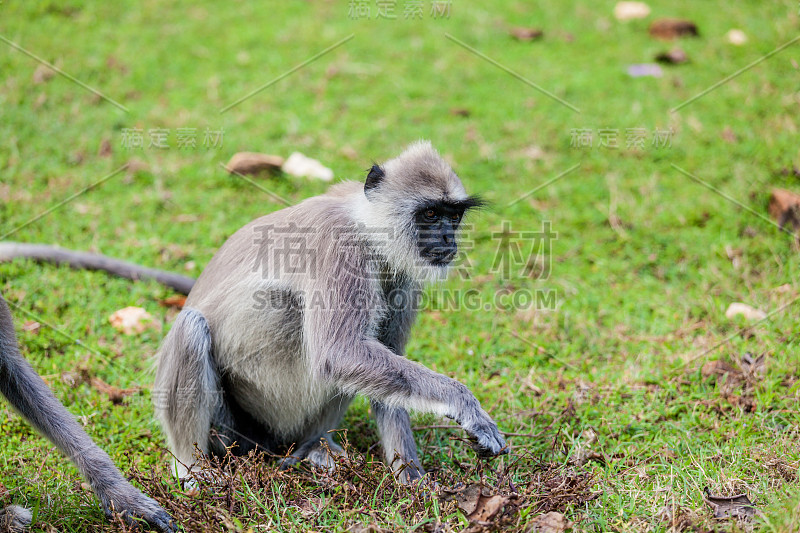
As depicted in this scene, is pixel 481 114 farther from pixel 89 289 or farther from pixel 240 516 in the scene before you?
pixel 240 516

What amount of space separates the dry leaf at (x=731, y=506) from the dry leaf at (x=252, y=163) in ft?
11.6

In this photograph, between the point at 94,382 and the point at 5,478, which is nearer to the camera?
the point at 5,478

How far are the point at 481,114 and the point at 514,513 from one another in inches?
159

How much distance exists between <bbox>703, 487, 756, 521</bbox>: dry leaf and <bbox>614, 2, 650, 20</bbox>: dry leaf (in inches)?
217

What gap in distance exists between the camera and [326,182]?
17.0 feet

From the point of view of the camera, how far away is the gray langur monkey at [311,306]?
2.95 m

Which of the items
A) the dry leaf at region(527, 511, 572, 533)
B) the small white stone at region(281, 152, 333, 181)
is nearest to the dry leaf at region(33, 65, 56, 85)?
the small white stone at region(281, 152, 333, 181)

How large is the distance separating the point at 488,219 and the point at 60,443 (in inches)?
123

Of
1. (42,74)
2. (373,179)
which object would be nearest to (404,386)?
(373,179)

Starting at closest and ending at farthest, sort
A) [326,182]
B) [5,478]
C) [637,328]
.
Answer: [5,478]
[637,328]
[326,182]

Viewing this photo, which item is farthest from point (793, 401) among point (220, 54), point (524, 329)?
point (220, 54)

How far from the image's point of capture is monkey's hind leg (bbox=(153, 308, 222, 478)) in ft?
9.92

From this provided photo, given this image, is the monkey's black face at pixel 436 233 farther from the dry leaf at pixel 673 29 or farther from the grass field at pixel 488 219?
the dry leaf at pixel 673 29

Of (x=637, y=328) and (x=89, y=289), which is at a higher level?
(x=89, y=289)
